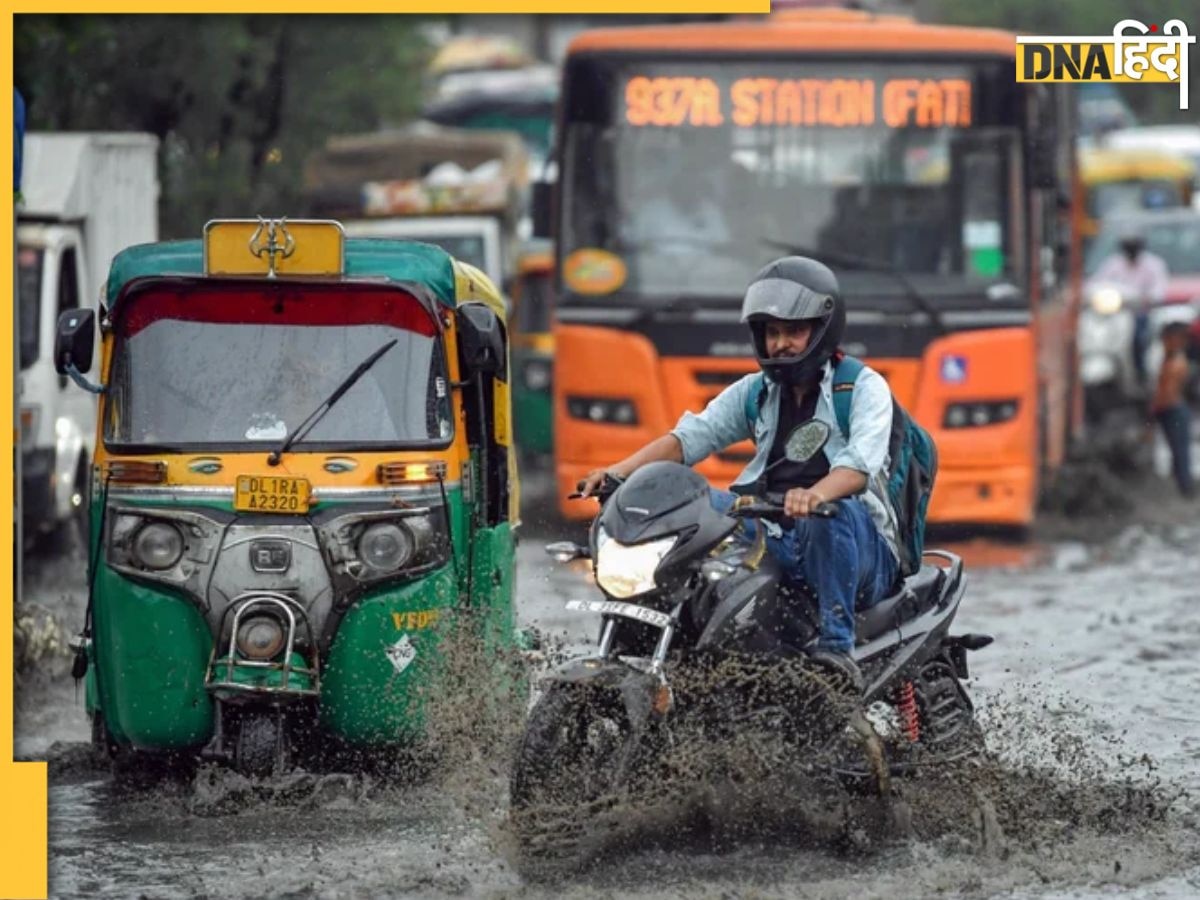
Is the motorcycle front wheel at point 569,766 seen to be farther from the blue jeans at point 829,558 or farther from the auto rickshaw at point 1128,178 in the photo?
the auto rickshaw at point 1128,178

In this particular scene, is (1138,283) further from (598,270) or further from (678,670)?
(678,670)

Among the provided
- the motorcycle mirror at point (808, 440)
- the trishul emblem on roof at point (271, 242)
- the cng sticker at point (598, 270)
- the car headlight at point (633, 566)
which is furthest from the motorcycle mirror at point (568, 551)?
the cng sticker at point (598, 270)

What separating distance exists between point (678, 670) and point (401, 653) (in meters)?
1.66

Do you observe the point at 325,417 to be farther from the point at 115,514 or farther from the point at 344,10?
the point at 344,10

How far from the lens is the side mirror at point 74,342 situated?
8773mm

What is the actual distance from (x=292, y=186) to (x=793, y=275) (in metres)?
18.4

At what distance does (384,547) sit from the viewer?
8711 millimetres

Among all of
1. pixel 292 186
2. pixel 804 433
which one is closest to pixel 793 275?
pixel 804 433

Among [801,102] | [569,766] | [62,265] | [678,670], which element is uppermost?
[801,102]

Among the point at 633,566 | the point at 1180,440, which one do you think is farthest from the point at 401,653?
the point at 1180,440

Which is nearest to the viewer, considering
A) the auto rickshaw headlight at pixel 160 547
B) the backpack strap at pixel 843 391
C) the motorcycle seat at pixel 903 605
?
the backpack strap at pixel 843 391

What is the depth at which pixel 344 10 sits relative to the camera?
8.56 metres

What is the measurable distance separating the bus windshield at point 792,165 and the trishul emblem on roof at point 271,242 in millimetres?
7258

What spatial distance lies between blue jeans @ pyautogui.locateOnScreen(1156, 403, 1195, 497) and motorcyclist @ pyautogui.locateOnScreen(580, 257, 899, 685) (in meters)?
11.6
